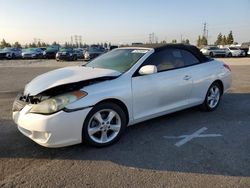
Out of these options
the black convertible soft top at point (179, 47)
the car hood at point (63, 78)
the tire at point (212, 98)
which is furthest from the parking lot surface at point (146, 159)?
the black convertible soft top at point (179, 47)

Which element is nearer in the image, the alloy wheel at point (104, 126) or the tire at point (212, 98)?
the alloy wheel at point (104, 126)

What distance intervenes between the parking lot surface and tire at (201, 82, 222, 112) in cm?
71

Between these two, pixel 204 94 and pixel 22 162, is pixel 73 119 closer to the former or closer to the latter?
pixel 22 162

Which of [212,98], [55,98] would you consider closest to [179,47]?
[212,98]

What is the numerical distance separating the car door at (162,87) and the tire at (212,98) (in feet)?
2.45

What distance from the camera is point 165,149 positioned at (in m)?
3.87

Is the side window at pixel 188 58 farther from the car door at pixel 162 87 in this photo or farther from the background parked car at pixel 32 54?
the background parked car at pixel 32 54

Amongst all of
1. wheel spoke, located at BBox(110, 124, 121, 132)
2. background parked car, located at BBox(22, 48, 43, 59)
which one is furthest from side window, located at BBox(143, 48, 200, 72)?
background parked car, located at BBox(22, 48, 43, 59)

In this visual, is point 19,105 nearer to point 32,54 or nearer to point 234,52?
point 32,54

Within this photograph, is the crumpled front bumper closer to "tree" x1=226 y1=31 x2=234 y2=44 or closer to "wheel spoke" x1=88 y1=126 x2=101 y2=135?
"wheel spoke" x1=88 y1=126 x2=101 y2=135

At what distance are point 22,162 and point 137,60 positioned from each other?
2375 millimetres

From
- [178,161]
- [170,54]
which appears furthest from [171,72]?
[178,161]

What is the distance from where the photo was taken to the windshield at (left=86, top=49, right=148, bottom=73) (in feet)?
14.8

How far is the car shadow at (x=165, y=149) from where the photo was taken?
3396 mm
